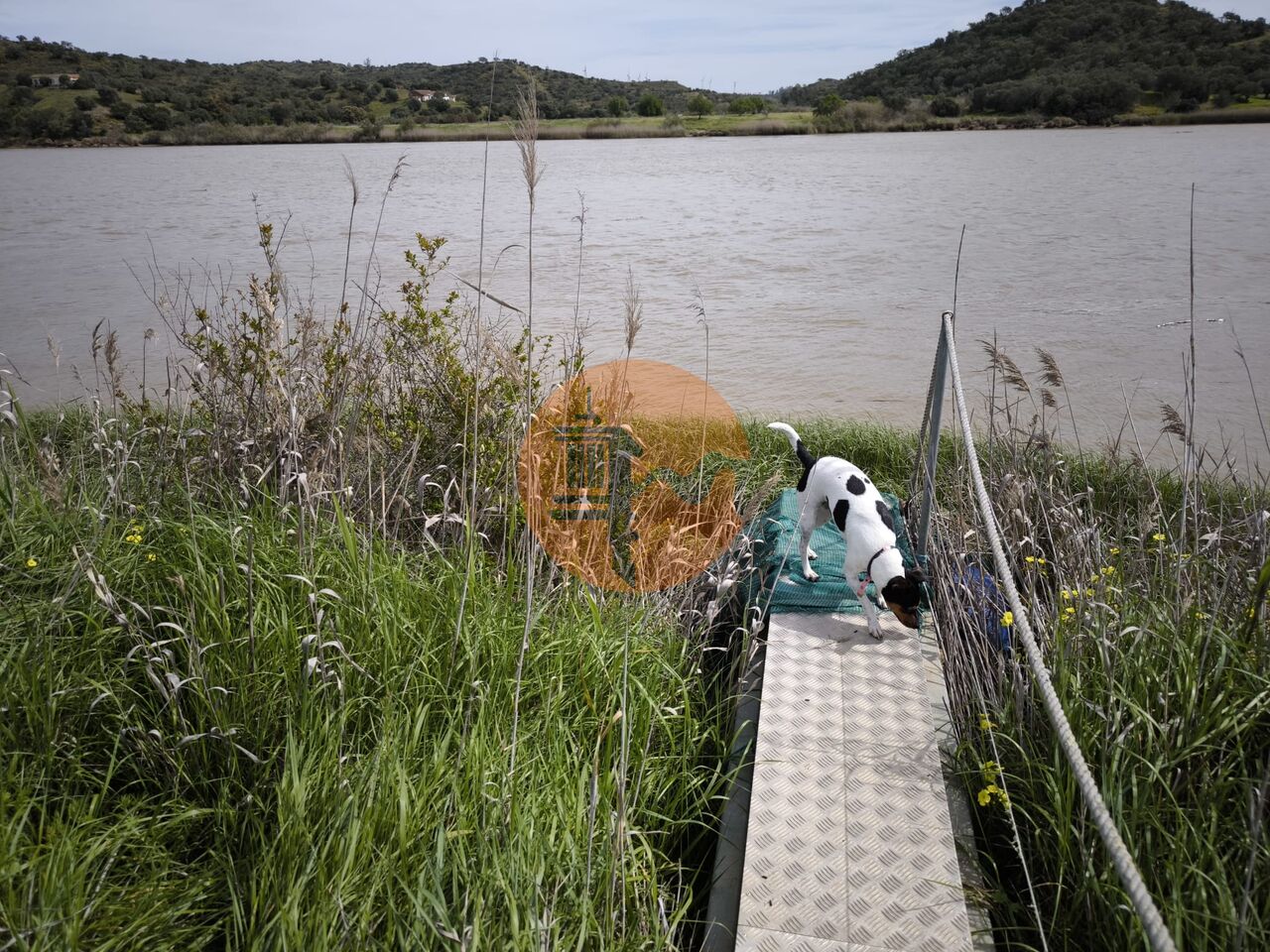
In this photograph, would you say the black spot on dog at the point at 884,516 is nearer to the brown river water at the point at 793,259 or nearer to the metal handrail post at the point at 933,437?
the metal handrail post at the point at 933,437

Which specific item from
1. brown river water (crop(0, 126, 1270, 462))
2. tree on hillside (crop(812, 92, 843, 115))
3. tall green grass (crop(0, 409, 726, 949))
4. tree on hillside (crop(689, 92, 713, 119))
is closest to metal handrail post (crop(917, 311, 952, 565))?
brown river water (crop(0, 126, 1270, 462))

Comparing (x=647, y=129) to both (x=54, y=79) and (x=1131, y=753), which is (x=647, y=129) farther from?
(x=1131, y=753)

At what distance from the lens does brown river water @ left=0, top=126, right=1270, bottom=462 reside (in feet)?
27.0

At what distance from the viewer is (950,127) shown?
4497 centimetres

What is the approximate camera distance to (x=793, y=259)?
44.9 feet

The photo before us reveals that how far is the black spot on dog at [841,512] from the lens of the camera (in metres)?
3.46

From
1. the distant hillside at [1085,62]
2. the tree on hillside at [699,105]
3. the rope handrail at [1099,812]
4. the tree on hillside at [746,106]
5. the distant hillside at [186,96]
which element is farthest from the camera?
the tree on hillside at [746,106]

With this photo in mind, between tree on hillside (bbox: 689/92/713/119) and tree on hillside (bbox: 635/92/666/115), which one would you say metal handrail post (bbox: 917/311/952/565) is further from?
tree on hillside (bbox: 689/92/713/119)

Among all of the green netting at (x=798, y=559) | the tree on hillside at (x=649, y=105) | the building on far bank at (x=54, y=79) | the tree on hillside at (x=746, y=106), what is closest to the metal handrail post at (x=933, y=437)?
the green netting at (x=798, y=559)

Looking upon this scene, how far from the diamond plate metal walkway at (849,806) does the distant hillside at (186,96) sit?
31177 mm

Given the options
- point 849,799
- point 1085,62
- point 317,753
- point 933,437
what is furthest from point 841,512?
point 1085,62

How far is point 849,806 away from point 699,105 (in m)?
55.1

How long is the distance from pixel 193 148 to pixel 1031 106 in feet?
134

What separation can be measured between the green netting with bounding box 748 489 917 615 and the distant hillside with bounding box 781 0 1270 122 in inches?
1839
